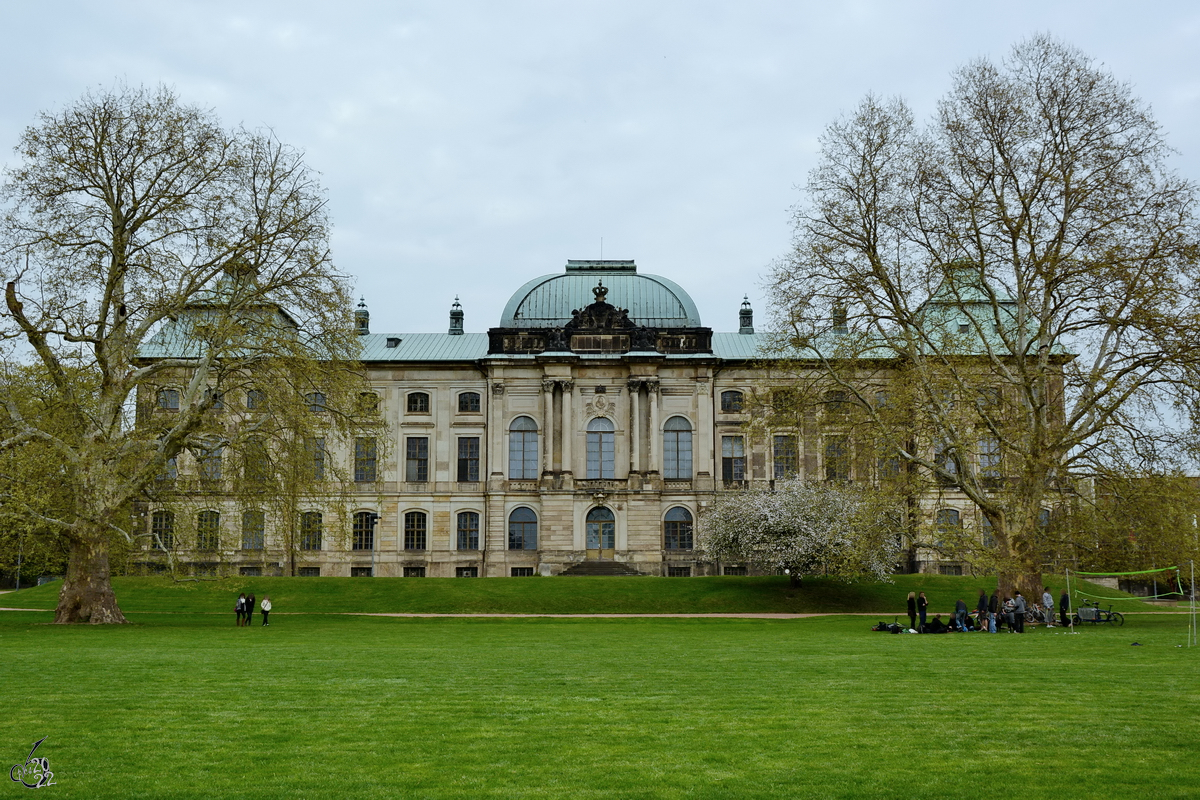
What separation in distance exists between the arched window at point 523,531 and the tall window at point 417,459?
6.70m

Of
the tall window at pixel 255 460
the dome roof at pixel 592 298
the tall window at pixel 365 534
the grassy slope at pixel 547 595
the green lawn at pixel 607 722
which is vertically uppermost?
the dome roof at pixel 592 298

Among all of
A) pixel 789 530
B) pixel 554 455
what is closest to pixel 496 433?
pixel 554 455

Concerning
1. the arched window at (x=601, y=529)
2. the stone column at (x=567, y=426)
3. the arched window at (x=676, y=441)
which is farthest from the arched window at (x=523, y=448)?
the arched window at (x=676, y=441)

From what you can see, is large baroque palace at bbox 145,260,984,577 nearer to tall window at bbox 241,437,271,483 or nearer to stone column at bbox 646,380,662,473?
stone column at bbox 646,380,662,473

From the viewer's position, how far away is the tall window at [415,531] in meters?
69.6

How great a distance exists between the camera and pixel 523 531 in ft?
224

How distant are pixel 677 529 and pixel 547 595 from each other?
59.1 ft

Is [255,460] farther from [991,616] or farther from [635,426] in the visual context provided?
[635,426]

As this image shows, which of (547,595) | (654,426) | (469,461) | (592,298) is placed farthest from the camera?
(592,298)

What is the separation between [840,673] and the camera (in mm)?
19250

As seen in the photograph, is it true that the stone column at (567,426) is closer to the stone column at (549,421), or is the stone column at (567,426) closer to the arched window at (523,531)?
the stone column at (549,421)

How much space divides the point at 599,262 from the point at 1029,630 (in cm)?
4574

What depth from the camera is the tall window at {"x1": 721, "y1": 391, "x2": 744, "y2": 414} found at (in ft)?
229

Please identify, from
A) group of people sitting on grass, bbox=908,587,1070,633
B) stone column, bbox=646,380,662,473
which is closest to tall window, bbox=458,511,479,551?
stone column, bbox=646,380,662,473
